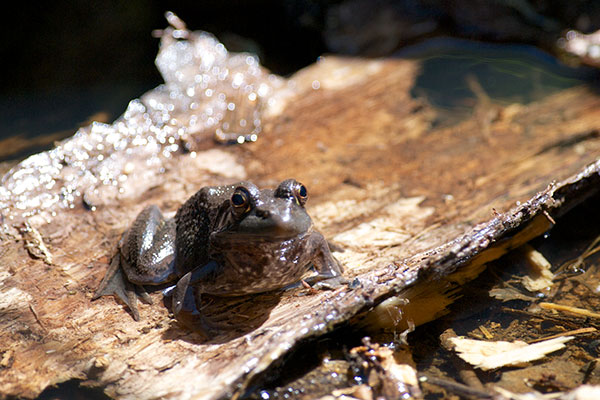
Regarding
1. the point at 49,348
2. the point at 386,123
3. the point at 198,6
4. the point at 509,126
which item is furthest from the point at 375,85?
the point at 49,348

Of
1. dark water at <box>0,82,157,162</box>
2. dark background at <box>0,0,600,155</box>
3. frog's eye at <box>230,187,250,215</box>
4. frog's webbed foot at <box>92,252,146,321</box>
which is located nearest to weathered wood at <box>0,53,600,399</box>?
frog's webbed foot at <box>92,252,146,321</box>

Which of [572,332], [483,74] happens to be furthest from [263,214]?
[483,74]

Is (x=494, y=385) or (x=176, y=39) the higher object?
(x=176, y=39)

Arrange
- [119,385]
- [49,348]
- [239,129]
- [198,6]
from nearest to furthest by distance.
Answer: [119,385]
[49,348]
[239,129]
[198,6]

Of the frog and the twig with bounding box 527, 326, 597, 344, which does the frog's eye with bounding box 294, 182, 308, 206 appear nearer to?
the frog

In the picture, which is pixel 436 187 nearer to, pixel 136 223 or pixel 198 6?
pixel 136 223

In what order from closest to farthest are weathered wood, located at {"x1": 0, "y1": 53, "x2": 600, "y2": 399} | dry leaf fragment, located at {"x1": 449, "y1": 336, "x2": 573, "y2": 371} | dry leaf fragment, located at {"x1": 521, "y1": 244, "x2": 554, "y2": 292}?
weathered wood, located at {"x1": 0, "y1": 53, "x2": 600, "y2": 399}
dry leaf fragment, located at {"x1": 449, "y1": 336, "x2": 573, "y2": 371}
dry leaf fragment, located at {"x1": 521, "y1": 244, "x2": 554, "y2": 292}
